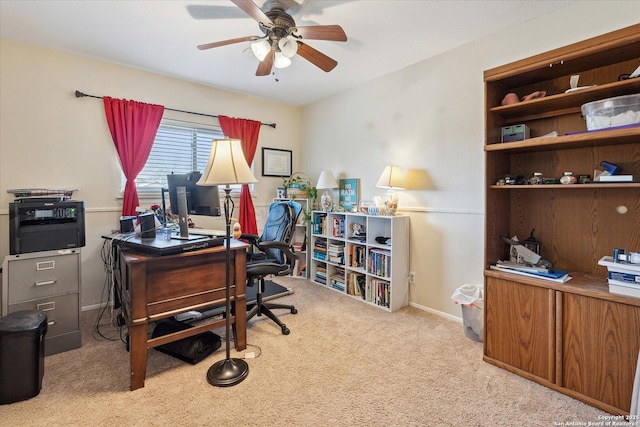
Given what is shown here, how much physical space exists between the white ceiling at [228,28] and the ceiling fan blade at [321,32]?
0.27 m

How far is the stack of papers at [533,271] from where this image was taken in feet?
5.81

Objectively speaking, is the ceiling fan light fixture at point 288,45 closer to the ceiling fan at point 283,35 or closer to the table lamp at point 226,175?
the ceiling fan at point 283,35

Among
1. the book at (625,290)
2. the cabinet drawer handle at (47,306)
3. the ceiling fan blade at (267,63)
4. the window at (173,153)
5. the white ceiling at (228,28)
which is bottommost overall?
the cabinet drawer handle at (47,306)

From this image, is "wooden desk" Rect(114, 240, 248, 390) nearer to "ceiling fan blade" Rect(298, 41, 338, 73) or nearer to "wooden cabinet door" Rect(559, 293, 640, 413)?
"ceiling fan blade" Rect(298, 41, 338, 73)

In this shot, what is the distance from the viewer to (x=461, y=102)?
8.74ft

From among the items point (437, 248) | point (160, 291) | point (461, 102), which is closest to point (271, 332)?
point (160, 291)

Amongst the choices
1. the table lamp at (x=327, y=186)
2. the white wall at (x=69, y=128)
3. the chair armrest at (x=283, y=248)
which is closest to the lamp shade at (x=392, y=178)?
the table lamp at (x=327, y=186)

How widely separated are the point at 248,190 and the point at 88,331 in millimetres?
2262

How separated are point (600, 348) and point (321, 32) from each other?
2506 mm

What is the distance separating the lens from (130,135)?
10.1ft

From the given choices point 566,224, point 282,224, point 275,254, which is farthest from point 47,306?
point 566,224

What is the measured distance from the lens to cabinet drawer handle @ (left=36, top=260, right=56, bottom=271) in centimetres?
209

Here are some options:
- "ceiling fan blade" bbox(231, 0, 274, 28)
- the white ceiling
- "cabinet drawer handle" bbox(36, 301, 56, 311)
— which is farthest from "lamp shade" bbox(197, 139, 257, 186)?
"cabinet drawer handle" bbox(36, 301, 56, 311)

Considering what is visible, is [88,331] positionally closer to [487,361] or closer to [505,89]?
[487,361]
